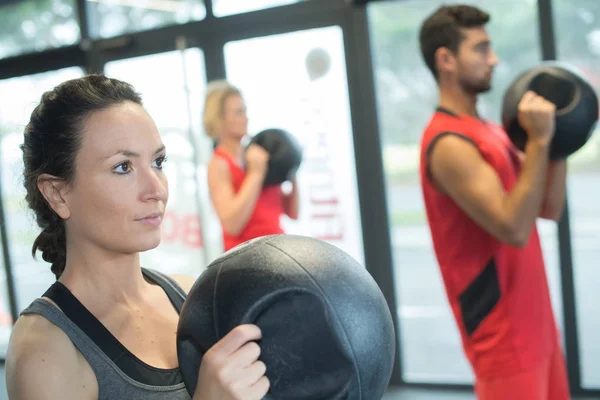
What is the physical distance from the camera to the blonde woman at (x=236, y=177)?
2791 mm

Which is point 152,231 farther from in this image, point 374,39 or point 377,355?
point 374,39

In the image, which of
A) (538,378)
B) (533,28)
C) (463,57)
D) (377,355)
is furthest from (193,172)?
(377,355)

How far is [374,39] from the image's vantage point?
3678 mm

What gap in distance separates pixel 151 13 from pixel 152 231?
355 cm

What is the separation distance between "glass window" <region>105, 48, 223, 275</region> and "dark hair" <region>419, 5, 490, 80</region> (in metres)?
2.27

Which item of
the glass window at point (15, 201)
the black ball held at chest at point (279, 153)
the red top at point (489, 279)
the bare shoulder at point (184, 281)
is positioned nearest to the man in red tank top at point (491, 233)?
the red top at point (489, 279)

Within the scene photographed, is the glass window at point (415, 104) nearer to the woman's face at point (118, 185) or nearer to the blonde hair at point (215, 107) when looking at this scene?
the blonde hair at point (215, 107)

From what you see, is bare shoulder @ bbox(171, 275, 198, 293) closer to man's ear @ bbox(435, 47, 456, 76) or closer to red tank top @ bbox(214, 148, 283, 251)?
man's ear @ bbox(435, 47, 456, 76)

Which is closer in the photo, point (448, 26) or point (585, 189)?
point (448, 26)

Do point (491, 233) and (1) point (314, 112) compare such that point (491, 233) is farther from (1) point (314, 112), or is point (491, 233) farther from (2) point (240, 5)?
(2) point (240, 5)

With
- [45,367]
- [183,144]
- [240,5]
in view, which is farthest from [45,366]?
[183,144]

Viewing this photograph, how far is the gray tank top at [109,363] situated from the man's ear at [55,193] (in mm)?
134

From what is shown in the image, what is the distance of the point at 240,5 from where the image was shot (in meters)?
3.98

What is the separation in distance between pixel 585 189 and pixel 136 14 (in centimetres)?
294
